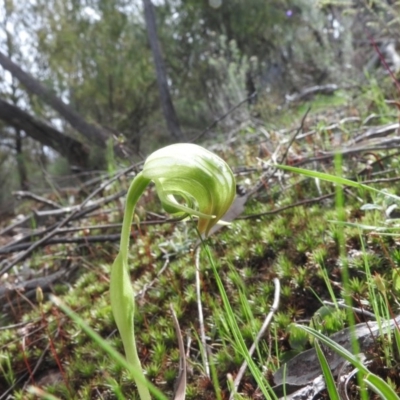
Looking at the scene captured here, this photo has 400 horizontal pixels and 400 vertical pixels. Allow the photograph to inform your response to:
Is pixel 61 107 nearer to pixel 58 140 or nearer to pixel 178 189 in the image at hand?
pixel 58 140

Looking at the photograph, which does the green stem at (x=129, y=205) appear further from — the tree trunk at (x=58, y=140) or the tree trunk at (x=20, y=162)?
the tree trunk at (x=20, y=162)

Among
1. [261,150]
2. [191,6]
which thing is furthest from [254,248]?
[191,6]

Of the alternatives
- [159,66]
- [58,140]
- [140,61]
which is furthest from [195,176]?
[140,61]

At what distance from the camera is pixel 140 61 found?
8.24 metres

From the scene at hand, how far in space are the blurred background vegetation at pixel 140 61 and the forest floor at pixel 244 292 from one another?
3.88m

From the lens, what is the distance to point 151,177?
678 mm

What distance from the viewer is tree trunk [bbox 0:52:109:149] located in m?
5.84

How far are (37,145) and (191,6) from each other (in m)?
4.93

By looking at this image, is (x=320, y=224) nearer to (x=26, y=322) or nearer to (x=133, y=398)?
(x=133, y=398)

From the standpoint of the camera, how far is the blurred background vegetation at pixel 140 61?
6.41m

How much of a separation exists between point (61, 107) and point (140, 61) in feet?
8.62

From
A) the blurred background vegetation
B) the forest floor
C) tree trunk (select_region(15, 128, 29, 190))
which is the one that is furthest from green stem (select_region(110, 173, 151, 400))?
tree trunk (select_region(15, 128, 29, 190))

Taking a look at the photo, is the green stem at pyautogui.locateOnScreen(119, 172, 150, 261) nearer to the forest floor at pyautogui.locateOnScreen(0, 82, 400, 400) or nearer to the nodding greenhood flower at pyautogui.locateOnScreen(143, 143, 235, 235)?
the nodding greenhood flower at pyautogui.locateOnScreen(143, 143, 235, 235)

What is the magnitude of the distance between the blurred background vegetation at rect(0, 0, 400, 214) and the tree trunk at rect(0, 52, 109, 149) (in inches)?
1.4
